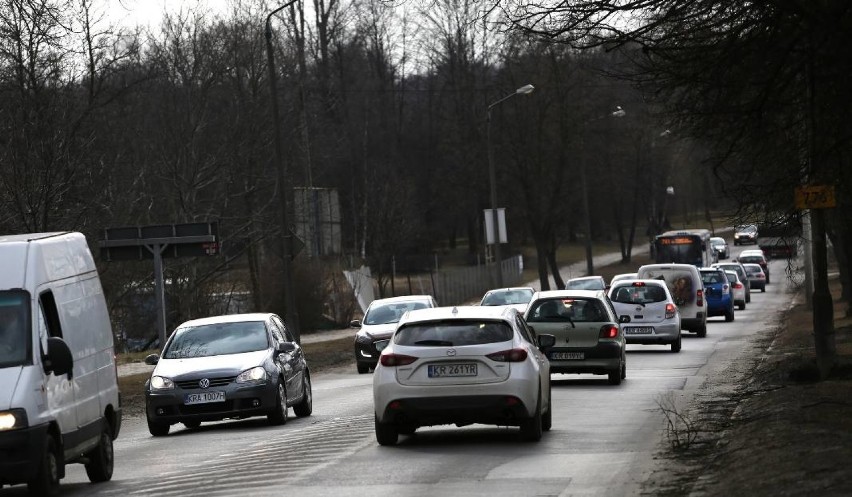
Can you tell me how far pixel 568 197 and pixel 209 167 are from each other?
110 ft

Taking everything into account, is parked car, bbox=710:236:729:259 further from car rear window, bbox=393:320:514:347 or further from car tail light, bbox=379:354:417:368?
car tail light, bbox=379:354:417:368

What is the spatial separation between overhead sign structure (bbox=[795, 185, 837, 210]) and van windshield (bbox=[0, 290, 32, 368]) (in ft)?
33.2

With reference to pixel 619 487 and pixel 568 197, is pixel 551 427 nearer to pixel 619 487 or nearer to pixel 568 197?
pixel 619 487

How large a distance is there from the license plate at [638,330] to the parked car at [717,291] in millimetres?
16082

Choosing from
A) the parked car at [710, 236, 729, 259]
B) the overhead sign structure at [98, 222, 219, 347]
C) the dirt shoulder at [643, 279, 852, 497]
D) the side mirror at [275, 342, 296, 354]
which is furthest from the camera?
the parked car at [710, 236, 729, 259]

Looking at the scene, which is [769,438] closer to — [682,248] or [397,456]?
[397,456]

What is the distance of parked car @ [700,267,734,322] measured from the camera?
52.0m

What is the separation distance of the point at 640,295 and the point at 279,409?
681 inches

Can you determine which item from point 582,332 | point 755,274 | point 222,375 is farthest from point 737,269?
point 222,375

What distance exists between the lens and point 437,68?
8950 centimetres

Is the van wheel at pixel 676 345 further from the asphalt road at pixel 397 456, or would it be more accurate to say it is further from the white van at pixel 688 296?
the asphalt road at pixel 397 456

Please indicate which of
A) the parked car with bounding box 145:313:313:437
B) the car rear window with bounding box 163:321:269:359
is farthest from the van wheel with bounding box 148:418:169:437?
the car rear window with bounding box 163:321:269:359

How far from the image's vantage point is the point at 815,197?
1955cm

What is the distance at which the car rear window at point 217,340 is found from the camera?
69.2 feet
